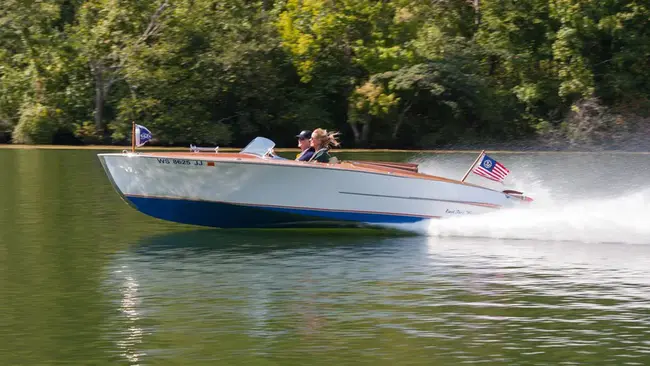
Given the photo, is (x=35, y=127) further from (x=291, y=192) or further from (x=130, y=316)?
(x=130, y=316)

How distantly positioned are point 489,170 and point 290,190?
10.4 feet

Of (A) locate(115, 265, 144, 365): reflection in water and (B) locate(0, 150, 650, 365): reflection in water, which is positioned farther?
(B) locate(0, 150, 650, 365): reflection in water

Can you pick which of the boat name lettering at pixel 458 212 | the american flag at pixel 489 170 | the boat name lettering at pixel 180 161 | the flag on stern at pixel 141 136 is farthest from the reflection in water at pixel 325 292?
the flag on stern at pixel 141 136

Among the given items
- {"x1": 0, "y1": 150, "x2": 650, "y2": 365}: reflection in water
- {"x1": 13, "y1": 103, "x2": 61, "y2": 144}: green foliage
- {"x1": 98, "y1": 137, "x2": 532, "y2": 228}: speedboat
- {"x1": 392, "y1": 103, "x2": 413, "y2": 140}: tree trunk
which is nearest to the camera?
{"x1": 0, "y1": 150, "x2": 650, "y2": 365}: reflection in water

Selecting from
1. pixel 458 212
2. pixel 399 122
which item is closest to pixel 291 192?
pixel 458 212

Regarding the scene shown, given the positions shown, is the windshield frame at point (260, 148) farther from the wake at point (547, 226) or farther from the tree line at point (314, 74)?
the tree line at point (314, 74)

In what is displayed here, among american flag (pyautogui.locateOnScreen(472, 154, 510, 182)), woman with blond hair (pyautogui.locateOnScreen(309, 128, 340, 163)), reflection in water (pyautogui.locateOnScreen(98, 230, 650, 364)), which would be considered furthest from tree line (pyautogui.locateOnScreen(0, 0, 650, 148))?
reflection in water (pyautogui.locateOnScreen(98, 230, 650, 364))

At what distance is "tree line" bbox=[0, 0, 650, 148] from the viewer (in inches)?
2067

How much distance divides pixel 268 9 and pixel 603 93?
1722 cm

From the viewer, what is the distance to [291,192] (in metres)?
18.5

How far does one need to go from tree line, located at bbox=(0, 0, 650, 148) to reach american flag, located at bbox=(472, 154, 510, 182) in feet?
108

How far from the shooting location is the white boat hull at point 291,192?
60.5 feet

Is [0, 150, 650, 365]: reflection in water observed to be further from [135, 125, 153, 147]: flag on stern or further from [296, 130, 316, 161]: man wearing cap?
[135, 125, 153, 147]: flag on stern

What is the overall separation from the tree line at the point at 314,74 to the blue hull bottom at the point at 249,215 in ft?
107
